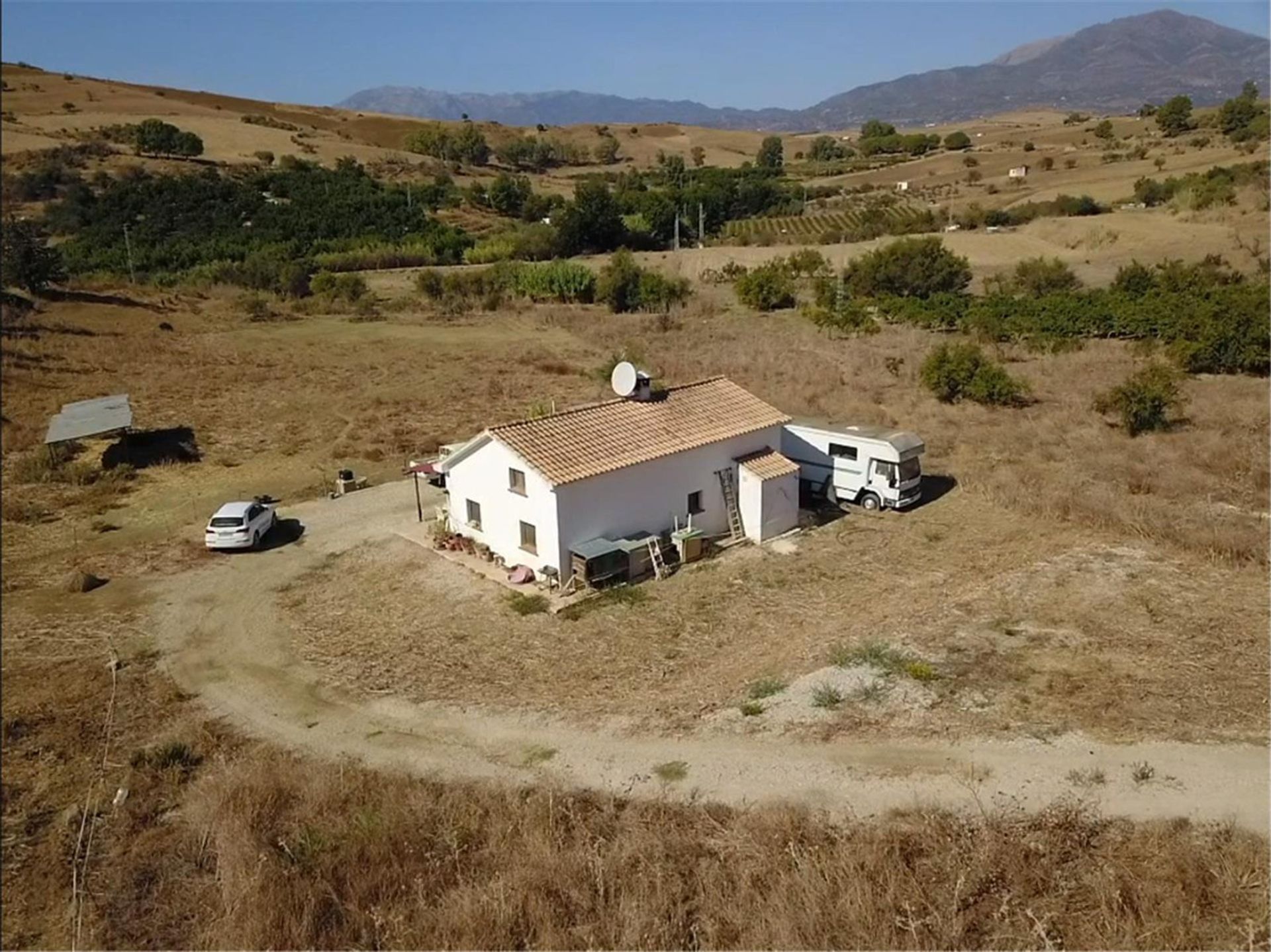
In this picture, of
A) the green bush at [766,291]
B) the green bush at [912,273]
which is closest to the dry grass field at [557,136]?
the green bush at [912,273]

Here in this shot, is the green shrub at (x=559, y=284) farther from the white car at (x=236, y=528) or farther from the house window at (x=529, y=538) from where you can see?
the house window at (x=529, y=538)

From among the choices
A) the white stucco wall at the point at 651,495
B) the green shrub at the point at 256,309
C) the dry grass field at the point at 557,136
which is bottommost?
the white stucco wall at the point at 651,495

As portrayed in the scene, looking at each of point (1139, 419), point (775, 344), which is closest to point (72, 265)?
point (775, 344)

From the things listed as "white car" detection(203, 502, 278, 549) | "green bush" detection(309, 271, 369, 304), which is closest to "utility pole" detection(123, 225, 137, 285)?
"green bush" detection(309, 271, 369, 304)

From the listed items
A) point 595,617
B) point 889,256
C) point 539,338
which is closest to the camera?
point 595,617

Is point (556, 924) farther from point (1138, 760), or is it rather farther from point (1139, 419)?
point (1139, 419)

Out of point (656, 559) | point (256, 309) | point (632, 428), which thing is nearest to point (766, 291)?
point (256, 309)
